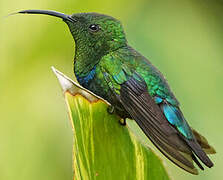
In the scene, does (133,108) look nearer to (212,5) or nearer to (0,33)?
(0,33)

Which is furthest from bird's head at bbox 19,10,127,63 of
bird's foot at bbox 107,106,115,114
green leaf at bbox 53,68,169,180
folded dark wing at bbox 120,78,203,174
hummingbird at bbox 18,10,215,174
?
green leaf at bbox 53,68,169,180

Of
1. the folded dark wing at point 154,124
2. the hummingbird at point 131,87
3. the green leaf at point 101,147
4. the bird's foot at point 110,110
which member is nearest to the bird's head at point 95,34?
the hummingbird at point 131,87

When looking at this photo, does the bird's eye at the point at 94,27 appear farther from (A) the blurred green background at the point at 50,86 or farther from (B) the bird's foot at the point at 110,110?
(A) the blurred green background at the point at 50,86

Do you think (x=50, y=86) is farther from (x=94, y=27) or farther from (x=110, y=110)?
(x=110, y=110)

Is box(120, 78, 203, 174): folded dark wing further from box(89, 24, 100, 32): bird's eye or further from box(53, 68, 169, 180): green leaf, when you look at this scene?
box(89, 24, 100, 32): bird's eye

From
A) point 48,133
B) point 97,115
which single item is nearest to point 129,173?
point 97,115

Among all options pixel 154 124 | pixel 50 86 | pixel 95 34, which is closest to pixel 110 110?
pixel 154 124
